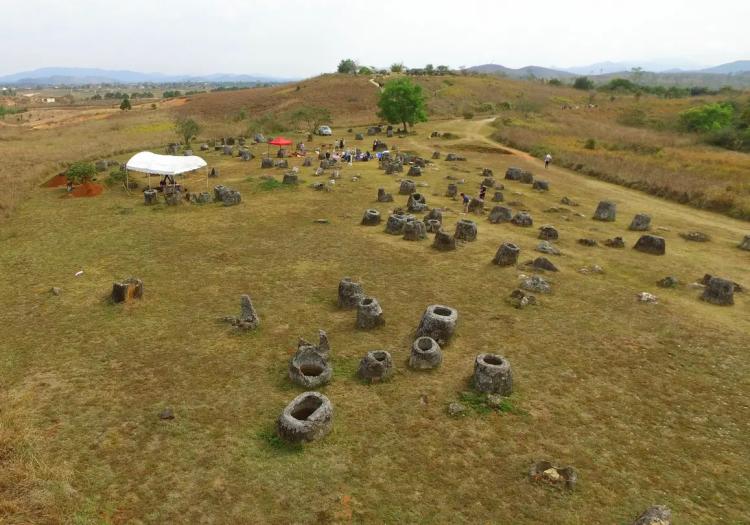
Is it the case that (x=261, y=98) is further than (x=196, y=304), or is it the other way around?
(x=261, y=98)

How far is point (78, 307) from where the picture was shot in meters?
14.3

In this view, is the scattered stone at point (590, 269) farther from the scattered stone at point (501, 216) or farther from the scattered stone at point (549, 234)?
the scattered stone at point (501, 216)

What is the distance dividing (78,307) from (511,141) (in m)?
42.1

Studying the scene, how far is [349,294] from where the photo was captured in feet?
47.4

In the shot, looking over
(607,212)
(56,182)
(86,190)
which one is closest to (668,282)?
(607,212)

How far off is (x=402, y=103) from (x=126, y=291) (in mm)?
44246

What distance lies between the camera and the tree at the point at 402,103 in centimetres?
5309

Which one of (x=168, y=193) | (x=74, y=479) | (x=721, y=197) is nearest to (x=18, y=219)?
(x=168, y=193)

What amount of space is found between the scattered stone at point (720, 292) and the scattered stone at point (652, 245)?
4.54m

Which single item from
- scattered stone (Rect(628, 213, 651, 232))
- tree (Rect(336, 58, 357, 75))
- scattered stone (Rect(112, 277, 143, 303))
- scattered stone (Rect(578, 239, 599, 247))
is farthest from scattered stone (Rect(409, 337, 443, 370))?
tree (Rect(336, 58, 357, 75))

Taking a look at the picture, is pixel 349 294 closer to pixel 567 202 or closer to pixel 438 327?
pixel 438 327

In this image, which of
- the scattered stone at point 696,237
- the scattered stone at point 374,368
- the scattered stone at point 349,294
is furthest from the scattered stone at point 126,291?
the scattered stone at point 696,237

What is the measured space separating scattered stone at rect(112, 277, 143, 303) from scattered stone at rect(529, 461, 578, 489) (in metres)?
12.1

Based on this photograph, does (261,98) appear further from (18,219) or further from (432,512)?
(432,512)
